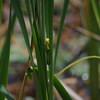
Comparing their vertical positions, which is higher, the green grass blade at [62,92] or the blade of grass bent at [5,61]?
the blade of grass bent at [5,61]

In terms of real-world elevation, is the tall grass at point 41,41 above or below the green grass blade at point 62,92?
above

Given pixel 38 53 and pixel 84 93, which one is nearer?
pixel 38 53

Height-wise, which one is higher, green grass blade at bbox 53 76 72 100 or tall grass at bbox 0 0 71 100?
tall grass at bbox 0 0 71 100

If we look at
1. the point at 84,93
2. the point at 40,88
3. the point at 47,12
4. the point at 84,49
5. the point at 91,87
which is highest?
the point at 47,12

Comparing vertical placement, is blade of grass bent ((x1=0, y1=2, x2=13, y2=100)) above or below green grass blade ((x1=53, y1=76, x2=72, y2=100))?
above

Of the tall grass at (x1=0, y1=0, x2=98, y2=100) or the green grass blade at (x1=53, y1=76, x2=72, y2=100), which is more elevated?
the tall grass at (x1=0, y1=0, x2=98, y2=100)

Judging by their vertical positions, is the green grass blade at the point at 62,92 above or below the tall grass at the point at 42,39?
below

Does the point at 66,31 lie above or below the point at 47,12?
below

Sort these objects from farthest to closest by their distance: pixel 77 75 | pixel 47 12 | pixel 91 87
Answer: pixel 77 75 → pixel 91 87 → pixel 47 12

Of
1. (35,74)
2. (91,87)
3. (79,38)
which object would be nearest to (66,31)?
(79,38)

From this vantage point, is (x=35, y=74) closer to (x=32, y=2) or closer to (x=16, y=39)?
(x=32, y=2)

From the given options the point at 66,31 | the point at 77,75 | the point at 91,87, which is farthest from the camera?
the point at 66,31
